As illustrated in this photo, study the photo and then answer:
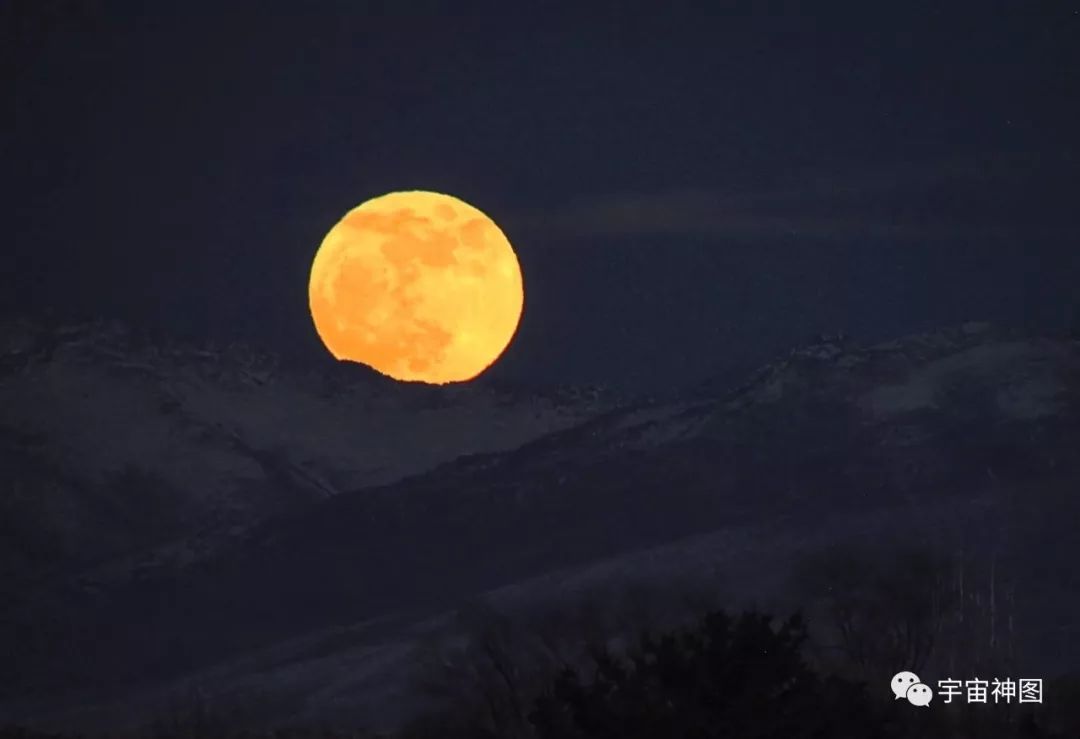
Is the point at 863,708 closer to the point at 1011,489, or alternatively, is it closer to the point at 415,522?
the point at 1011,489

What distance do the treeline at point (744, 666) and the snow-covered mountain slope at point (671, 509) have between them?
507 inches

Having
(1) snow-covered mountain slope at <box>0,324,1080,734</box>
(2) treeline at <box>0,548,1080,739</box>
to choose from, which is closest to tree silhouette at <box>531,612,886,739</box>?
(2) treeline at <box>0,548,1080,739</box>

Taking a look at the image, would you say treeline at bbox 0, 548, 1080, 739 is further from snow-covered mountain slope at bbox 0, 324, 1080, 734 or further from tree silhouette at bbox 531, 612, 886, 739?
snow-covered mountain slope at bbox 0, 324, 1080, 734

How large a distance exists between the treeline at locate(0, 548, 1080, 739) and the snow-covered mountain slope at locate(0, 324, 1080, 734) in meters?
12.9

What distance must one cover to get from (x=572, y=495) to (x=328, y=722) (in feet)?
213

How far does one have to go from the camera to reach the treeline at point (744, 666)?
25.7m

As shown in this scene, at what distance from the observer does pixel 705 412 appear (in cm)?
17400

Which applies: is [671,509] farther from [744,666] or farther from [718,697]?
[718,697]

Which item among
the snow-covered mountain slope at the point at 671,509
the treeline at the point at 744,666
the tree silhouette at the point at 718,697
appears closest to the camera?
the tree silhouette at the point at 718,697

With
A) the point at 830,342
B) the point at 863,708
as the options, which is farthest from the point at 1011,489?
the point at 863,708

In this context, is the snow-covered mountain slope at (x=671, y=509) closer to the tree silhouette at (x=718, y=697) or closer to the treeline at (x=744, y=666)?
the treeline at (x=744, y=666)

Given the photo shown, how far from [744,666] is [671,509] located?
125568 millimetres

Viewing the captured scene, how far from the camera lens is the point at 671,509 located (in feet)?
496

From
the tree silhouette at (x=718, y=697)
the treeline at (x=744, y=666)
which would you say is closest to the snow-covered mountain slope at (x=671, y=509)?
the treeline at (x=744, y=666)
